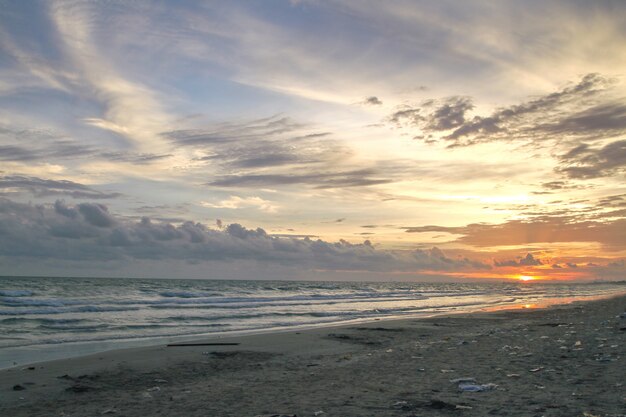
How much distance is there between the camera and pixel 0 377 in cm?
1138

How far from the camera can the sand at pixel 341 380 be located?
7965mm

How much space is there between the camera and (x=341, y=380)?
10625 millimetres

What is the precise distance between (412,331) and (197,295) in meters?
40.0

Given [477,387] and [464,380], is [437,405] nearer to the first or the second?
[477,387]

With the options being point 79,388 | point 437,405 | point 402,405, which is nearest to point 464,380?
point 437,405

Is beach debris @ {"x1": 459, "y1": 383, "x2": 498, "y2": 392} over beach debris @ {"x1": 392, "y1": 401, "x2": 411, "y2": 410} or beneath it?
over

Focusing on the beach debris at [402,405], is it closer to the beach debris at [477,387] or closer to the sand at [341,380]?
the sand at [341,380]

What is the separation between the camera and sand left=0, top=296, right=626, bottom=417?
7.96 m

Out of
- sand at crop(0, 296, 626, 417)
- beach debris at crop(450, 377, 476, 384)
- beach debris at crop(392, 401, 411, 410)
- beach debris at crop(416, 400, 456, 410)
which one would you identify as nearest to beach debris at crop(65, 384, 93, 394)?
sand at crop(0, 296, 626, 417)

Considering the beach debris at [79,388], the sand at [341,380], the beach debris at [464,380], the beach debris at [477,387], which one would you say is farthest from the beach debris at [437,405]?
the beach debris at [79,388]

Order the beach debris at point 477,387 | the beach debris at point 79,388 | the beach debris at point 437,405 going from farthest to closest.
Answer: the beach debris at point 79,388
the beach debris at point 477,387
the beach debris at point 437,405

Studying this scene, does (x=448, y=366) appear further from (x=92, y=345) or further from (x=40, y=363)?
(x=92, y=345)

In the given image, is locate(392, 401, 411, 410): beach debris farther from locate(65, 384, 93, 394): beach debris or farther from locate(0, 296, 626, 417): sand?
locate(65, 384, 93, 394): beach debris

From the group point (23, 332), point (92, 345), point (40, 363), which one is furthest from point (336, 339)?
point (23, 332)
